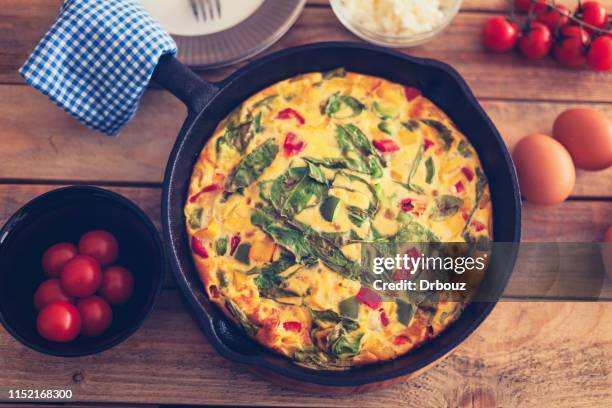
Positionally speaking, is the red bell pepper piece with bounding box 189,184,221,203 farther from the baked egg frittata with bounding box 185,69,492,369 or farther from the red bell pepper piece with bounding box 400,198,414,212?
the red bell pepper piece with bounding box 400,198,414,212

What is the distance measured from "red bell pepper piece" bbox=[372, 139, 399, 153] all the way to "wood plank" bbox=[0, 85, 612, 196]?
23.1 inches

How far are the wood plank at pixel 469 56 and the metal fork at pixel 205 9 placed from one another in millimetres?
291

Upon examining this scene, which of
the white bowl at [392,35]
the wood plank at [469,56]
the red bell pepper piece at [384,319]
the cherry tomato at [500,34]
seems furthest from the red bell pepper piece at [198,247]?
the cherry tomato at [500,34]

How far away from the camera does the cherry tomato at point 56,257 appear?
2.13 metres

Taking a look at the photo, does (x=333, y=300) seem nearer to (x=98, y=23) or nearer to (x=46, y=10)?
(x=98, y=23)

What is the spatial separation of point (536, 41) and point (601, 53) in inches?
10.5

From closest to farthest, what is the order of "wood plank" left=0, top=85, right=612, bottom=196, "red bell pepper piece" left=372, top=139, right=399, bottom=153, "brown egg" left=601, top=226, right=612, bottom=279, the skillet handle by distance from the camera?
the skillet handle < "red bell pepper piece" left=372, top=139, right=399, bottom=153 < "brown egg" left=601, top=226, right=612, bottom=279 < "wood plank" left=0, top=85, right=612, bottom=196

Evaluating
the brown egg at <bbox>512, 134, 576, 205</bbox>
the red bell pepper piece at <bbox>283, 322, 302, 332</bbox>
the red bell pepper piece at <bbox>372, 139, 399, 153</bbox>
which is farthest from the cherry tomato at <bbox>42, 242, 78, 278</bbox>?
the brown egg at <bbox>512, 134, 576, 205</bbox>

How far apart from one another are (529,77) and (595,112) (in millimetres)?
333

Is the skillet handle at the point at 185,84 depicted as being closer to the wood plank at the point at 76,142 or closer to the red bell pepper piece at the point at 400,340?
the wood plank at the point at 76,142

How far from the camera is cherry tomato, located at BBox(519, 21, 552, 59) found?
2490 mm

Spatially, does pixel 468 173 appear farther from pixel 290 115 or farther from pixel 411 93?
pixel 290 115

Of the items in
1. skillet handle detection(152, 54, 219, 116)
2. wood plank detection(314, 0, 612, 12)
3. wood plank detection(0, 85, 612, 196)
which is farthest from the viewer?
wood plank detection(314, 0, 612, 12)

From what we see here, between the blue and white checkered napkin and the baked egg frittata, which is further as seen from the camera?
the blue and white checkered napkin
